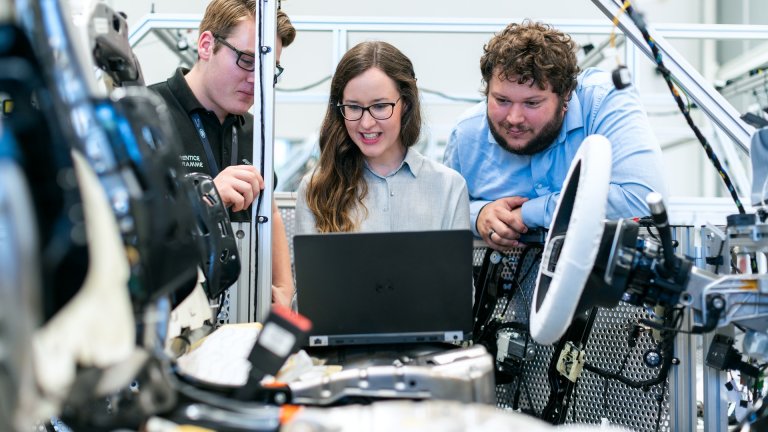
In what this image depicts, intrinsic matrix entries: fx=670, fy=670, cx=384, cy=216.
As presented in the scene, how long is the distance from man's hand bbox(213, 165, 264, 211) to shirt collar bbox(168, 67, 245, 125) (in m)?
0.72

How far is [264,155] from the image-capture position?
1.62 metres

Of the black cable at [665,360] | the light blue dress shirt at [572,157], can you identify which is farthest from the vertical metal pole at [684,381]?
the light blue dress shirt at [572,157]

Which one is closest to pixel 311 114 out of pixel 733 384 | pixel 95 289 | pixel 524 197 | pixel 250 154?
pixel 250 154

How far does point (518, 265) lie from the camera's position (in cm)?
176

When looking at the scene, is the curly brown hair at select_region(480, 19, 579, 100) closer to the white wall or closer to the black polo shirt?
the black polo shirt

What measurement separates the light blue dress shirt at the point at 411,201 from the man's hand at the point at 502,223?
116mm

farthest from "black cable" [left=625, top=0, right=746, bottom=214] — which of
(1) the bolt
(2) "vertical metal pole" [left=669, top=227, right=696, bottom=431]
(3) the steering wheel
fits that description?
(3) the steering wheel

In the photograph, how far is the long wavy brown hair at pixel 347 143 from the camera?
6.38ft

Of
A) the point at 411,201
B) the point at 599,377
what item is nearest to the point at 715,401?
the point at 599,377

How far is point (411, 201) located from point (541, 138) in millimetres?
427

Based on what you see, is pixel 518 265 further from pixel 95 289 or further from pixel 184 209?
pixel 95 289

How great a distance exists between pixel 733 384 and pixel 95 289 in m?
1.34

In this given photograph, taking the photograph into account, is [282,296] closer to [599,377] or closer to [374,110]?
[374,110]

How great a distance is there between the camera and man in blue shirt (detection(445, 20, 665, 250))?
1.90 meters
